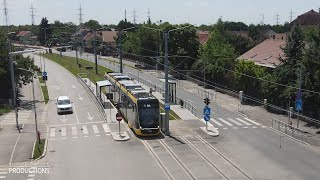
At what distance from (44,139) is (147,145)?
906 centimetres

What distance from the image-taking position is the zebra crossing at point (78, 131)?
3694cm

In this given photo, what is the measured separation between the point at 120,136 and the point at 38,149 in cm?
702

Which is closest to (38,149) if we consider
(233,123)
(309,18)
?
(233,123)

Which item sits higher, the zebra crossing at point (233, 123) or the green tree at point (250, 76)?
the green tree at point (250, 76)

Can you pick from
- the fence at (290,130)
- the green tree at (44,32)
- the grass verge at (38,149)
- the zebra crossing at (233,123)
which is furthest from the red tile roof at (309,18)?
the grass verge at (38,149)

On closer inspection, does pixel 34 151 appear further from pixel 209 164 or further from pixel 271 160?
pixel 271 160

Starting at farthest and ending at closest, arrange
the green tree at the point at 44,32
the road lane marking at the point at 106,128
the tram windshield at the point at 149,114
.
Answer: the green tree at the point at 44,32 < the road lane marking at the point at 106,128 < the tram windshield at the point at 149,114

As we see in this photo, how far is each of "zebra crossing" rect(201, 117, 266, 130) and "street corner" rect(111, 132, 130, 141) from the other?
941 cm

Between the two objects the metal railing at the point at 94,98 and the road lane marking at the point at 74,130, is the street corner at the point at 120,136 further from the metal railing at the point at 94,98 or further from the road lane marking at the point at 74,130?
the metal railing at the point at 94,98

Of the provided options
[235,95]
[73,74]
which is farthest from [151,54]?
[235,95]

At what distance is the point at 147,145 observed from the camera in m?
33.4

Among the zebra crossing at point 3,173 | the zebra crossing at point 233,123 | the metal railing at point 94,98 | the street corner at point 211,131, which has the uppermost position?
the metal railing at point 94,98

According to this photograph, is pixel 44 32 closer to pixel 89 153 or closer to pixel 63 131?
pixel 63 131

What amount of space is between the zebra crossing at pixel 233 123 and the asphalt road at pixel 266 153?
10 cm
